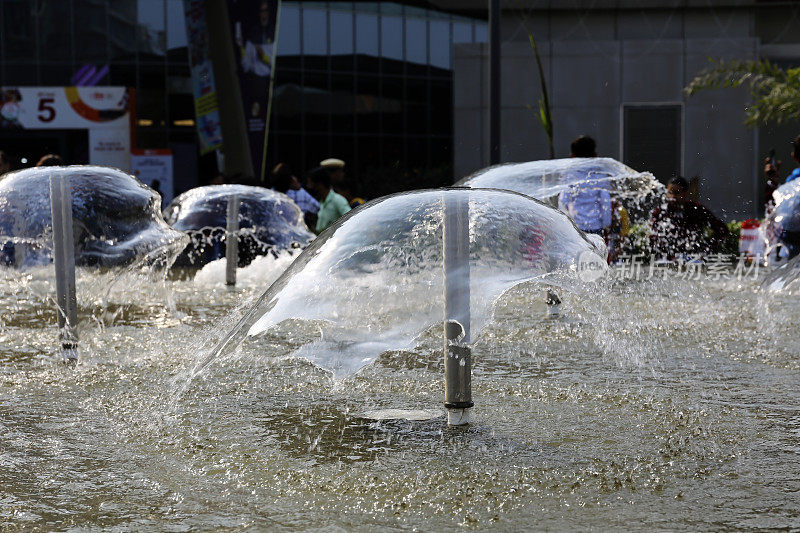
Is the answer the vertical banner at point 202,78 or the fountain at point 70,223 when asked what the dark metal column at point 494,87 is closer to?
the fountain at point 70,223

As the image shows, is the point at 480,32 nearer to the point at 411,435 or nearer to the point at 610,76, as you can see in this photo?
the point at 610,76

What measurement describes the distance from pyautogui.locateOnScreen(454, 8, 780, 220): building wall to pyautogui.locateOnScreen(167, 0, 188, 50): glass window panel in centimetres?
1221

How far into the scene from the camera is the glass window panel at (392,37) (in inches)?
1537

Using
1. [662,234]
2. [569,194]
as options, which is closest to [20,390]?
[569,194]

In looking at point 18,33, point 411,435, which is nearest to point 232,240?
point 411,435

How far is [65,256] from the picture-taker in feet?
25.6

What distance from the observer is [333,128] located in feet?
125

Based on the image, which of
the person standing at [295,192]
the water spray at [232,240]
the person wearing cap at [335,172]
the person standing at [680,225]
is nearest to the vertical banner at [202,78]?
the person standing at [295,192]

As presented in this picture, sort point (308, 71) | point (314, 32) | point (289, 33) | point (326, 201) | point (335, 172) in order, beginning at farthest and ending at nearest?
point (314, 32)
point (308, 71)
point (289, 33)
point (335, 172)
point (326, 201)

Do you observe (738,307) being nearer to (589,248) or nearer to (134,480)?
(589,248)

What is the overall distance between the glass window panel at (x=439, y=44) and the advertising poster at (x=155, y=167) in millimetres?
13435

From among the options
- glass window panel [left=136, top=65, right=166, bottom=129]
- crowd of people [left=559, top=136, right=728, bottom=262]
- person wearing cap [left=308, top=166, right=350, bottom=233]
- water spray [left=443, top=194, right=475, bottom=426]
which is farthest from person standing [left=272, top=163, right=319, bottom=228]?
glass window panel [left=136, top=65, right=166, bottom=129]

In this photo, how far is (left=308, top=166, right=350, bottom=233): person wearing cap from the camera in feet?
45.4

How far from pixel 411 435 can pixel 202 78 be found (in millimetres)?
19630
